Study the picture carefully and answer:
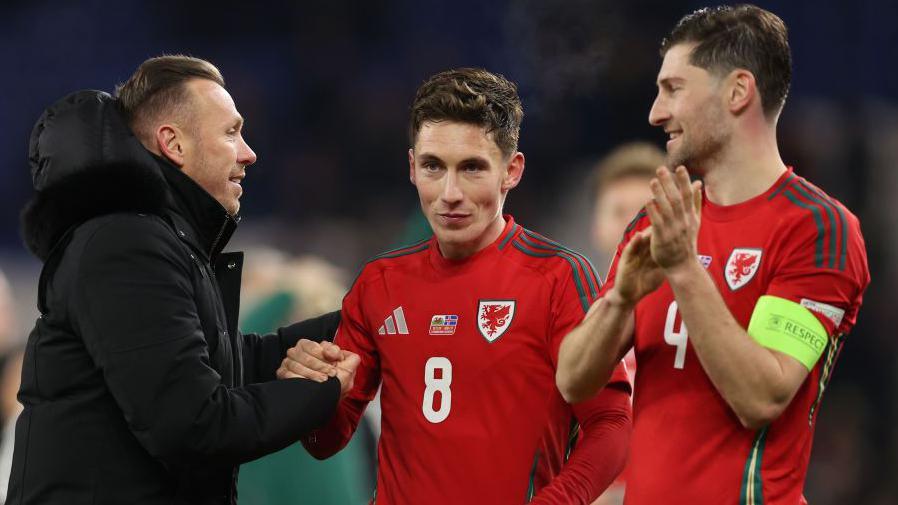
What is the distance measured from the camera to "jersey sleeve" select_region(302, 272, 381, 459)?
8.39 feet

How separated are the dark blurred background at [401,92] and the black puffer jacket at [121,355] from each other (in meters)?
3.95

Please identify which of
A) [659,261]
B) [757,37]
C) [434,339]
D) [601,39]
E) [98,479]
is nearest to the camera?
[659,261]

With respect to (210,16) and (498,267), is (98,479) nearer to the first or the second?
(498,267)

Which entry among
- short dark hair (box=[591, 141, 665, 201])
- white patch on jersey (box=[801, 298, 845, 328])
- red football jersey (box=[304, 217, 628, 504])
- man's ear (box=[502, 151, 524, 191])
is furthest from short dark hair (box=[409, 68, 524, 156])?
short dark hair (box=[591, 141, 665, 201])

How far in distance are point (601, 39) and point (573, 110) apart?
0.47 metres

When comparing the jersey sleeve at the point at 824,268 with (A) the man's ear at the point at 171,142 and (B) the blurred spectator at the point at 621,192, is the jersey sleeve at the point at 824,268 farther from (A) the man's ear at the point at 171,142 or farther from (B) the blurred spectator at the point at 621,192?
(B) the blurred spectator at the point at 621,192

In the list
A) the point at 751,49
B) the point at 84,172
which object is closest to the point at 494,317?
the point at 751,49

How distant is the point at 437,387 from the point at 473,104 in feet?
2.25

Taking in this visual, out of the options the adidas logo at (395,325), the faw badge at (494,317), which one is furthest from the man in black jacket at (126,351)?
the faw badge at (494,317)

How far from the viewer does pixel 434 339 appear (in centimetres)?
244

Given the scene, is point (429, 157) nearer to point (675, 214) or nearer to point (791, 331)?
point (675, 214)

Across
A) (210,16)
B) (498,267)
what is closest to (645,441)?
(498,267)

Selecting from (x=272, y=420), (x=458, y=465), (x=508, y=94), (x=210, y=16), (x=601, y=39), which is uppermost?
(x=210, y=16)

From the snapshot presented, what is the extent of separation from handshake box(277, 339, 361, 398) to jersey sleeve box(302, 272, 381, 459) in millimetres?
81
